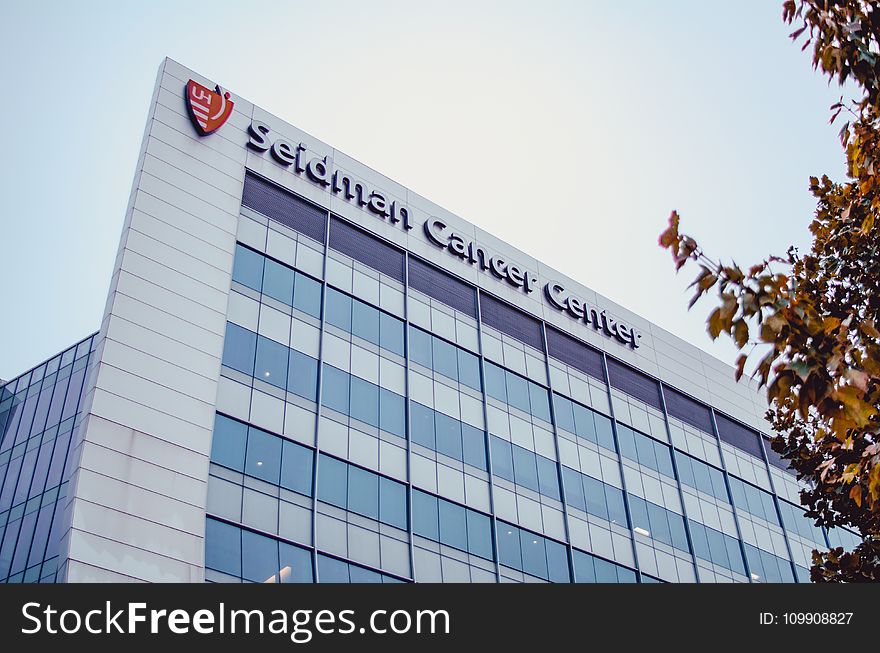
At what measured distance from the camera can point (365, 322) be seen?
33844 mm

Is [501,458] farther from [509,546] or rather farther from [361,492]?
[361,492]

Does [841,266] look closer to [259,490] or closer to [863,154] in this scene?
[863,154]

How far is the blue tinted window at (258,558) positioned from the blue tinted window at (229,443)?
86.8 inches

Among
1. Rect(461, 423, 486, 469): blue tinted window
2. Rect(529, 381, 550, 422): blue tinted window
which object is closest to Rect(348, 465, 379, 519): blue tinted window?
Rect(461, 423, 486, 469): blue tinted window

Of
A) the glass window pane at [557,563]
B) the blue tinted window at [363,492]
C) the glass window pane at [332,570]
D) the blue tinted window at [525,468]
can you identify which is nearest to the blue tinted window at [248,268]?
the blue tinted window at [363,492]

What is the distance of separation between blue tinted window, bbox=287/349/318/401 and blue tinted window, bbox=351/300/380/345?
281 centimetres

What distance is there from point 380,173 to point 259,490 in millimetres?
17045

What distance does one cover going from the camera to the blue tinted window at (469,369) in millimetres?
35906

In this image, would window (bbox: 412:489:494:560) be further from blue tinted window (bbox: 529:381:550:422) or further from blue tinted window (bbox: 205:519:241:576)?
blue tinted window (bbox: 529:381:550:422)

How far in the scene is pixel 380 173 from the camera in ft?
128

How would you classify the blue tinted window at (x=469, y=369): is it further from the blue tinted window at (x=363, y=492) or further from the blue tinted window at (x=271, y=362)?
the blue tinted window at (x=271, y=362)

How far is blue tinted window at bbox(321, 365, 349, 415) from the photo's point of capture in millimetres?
Result: 30609

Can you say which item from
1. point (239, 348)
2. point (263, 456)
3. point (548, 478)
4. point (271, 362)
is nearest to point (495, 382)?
point (548, 478)
